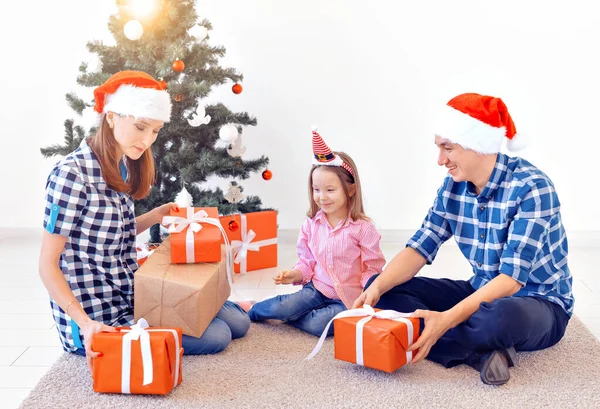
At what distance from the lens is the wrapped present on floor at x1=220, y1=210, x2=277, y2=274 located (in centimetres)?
299

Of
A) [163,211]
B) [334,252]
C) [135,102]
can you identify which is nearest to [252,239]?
[334,252]

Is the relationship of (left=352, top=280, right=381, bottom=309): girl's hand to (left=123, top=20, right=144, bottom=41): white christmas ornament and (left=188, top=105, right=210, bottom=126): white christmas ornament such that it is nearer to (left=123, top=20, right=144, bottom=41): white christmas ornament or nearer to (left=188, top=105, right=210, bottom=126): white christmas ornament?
(left=188, top=105, right=210, bottom=126): white christmas ornament

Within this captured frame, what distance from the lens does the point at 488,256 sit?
6.41 ft

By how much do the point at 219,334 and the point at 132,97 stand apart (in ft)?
2.40

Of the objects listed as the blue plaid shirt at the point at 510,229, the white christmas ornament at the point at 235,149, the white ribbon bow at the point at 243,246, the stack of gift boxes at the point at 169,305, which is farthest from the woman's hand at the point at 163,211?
the white christmas ornament at the point at 235,149

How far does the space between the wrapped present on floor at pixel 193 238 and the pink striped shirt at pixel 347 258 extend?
0.42 metres

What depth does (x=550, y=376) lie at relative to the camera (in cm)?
184

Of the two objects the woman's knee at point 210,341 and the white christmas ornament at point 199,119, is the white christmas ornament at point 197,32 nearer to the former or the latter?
the white christmas ornament at point 199,119

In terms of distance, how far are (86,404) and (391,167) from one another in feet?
8.13

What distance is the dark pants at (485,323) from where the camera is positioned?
1.78 m

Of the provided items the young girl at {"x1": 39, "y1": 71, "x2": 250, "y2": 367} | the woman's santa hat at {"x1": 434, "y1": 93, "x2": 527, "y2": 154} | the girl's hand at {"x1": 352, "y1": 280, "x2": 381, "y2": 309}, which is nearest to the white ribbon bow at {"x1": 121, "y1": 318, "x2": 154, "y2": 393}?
the young girl at {"x1": 39, "y1": 71, "x2": 250, "y2": 367}

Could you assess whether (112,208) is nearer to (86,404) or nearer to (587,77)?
(86,404)

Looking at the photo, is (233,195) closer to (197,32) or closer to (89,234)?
(197,32)

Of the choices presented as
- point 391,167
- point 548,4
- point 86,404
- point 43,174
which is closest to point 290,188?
point 391,167
